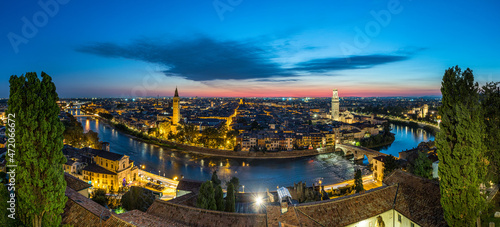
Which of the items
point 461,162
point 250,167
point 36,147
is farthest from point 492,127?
point 250,167

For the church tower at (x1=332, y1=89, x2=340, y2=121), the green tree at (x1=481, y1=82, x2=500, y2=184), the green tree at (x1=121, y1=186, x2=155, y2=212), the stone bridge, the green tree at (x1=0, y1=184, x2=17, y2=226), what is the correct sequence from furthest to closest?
1. the church tower at (x1=332, y1=89, x2=340, y2=121)
2. the stone bridge
3. the green tree at (x1=121, y1=186, x2=155, y2=212)
4. the green tree at (x1=481, y1=82, x2=500, y2=184)
5. the green tree at (x1=0, y1=184, x2=17, y2=226)

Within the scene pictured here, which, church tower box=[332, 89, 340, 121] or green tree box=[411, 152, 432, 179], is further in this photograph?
church tower box=[332, 89, 340, 121]

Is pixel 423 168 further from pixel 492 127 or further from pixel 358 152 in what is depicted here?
pixel 358 152

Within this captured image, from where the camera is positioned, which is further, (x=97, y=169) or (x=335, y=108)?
(x=335, y=108)

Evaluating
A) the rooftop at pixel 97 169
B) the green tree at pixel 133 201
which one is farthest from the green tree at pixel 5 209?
the rooftop at pixel 97 169

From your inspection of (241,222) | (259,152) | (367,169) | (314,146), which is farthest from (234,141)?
(241,222)

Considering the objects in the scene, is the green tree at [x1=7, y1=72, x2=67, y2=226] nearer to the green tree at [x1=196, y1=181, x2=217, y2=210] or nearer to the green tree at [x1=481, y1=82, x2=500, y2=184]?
the green tree at [x1=196, y1=181, x2=217, y2=210]

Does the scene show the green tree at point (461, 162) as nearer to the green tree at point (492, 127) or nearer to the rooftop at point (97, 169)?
the green tree at point (492, 127)

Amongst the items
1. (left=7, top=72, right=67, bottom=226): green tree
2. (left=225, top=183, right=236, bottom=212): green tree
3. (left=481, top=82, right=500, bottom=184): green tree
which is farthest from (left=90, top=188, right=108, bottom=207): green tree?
(left=481, top=82, right=500, bottom=184): green tree
